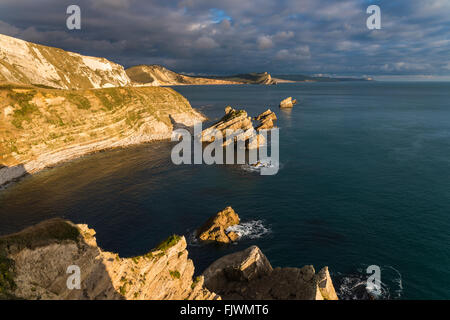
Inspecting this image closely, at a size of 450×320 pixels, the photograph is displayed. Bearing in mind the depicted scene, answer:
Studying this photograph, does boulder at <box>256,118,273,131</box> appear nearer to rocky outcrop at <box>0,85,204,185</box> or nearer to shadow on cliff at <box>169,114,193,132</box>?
shadow on cliff at <box>169,114,193,132</box>

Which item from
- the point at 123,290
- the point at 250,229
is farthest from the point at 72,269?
the point at 250,229

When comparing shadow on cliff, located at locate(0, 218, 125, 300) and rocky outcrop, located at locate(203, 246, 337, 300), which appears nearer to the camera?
shadow on cliff, located at locate(0, 218, 125, 300)

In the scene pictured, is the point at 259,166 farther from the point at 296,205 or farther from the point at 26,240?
the point at 26,240

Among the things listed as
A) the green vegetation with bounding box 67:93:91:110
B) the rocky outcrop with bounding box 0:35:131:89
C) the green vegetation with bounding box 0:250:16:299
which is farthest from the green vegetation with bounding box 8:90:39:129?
the green vegetation with bounding box 0:250:16:299

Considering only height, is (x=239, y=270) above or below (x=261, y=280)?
above

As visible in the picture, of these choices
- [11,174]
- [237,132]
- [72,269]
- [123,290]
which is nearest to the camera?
[72,269]

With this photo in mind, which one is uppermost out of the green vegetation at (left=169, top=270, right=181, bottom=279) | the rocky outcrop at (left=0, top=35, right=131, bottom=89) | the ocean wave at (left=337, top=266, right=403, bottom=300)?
the rocky outcrop at (left=0, top=35, right=131, bottom=89)

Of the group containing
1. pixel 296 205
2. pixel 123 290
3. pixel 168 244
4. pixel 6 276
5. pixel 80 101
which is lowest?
pixel 296 205
